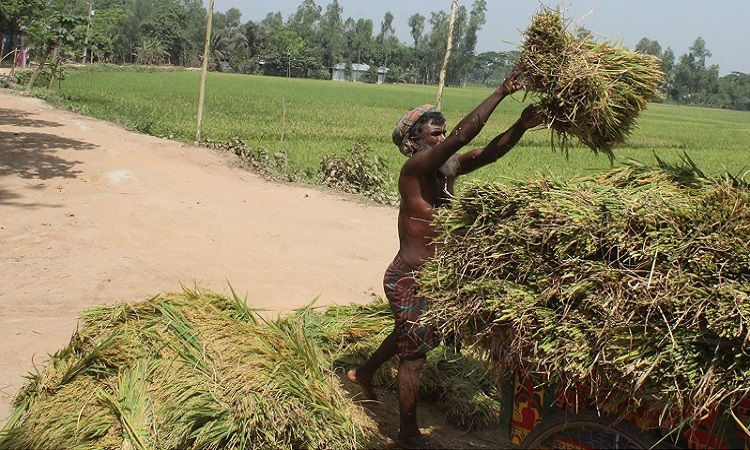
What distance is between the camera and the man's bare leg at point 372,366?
3.79m

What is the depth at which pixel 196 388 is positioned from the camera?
3.30 m

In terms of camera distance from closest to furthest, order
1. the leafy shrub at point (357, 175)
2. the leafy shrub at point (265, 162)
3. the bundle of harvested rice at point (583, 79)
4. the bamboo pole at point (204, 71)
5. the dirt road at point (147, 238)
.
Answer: the bundle of harvested rice at point (583, 79)
the dirt road at point (147, 238)
the leafy shrub at point (357, 175)
the leafy shrub at point (265, 162)
the bamboo pole at point (204, 71)

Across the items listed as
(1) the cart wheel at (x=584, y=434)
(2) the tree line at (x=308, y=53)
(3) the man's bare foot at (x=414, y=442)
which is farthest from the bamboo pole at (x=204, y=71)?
(2) the tree line at (x=308, y=53)

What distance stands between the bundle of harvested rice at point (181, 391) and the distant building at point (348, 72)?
74.6 meters

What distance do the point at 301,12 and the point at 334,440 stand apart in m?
121

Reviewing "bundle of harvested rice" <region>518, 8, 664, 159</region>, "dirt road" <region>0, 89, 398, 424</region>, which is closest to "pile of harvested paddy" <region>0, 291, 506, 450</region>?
Answer: "dirt road" <region>0, 89, 398, 424</region>

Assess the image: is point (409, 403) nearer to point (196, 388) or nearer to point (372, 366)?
point (372, 366)

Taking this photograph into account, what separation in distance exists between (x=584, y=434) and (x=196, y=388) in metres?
1.63

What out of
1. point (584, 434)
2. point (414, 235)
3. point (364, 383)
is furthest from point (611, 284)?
point (364, 383)

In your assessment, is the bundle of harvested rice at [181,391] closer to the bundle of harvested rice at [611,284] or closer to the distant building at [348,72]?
the bundle of harvested rice at [611,284]

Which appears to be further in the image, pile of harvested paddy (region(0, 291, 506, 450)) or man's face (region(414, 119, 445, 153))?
man's face (region(414, 119, 445, 153))

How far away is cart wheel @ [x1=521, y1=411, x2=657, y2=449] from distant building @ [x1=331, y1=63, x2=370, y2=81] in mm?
75694

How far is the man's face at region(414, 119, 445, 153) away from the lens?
353 centimetres

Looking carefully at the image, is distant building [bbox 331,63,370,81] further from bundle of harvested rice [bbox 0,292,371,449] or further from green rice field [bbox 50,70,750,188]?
bundle of harvested rice [bbox 0,292,371,449]
